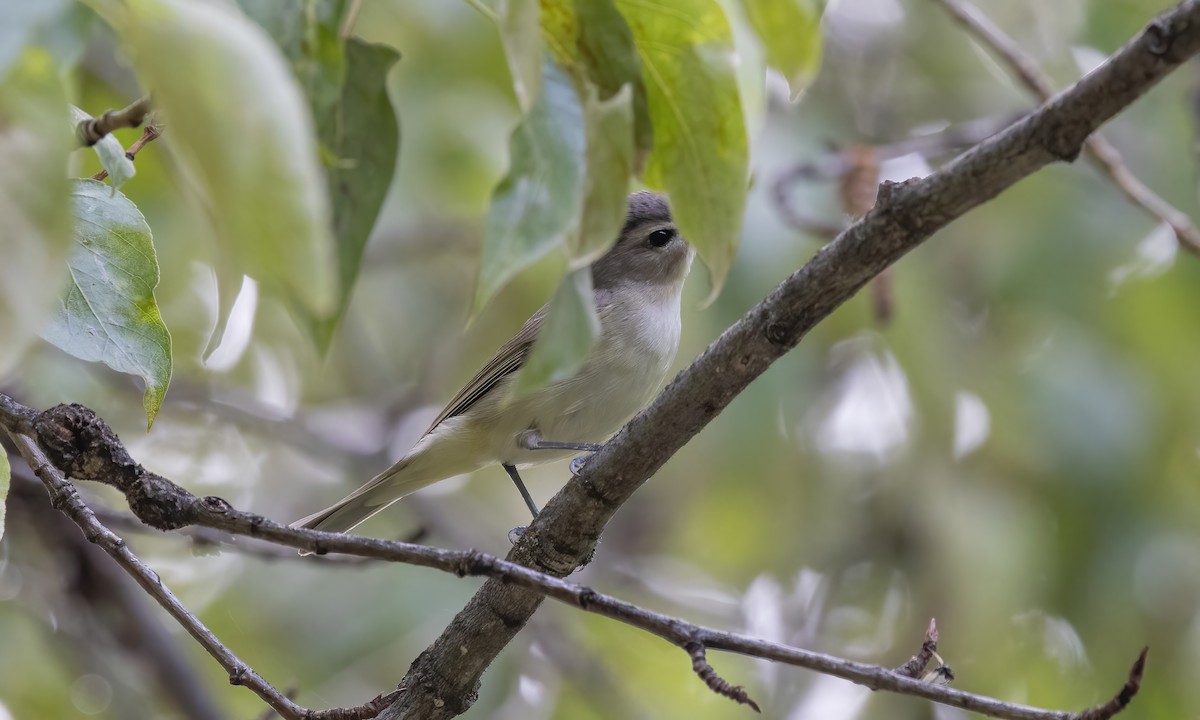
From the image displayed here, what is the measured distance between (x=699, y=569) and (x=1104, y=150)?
13.1ft

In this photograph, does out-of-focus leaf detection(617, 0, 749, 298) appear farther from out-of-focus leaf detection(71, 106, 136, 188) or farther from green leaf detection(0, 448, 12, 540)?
green leaf detection(0, 448, 12, 540)

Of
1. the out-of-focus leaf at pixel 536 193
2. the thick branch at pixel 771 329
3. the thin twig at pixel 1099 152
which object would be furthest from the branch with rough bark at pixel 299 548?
the thin twig at pixel 1099 152

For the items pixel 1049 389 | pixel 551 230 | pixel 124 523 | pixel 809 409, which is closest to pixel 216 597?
pixel 124 523

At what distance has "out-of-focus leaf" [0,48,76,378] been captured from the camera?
1.17 meters

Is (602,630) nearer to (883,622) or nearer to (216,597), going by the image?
(883,622)

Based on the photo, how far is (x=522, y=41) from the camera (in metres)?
1.43

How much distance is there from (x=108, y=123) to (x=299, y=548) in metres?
0.74

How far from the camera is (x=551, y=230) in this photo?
138cm

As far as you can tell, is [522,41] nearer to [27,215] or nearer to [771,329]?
[27,215]

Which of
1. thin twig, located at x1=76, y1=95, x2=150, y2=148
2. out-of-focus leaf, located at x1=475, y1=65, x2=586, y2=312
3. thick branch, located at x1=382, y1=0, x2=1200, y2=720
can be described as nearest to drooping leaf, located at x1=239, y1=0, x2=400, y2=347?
out-of-focus leaf, located at x1=475, y1=65, x2=586, y2=312

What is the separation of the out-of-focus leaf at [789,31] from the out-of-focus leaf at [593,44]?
13.3 inches

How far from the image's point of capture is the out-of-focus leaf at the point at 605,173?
1.48 m

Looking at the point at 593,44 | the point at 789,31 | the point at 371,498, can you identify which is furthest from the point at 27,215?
the point at 371,498

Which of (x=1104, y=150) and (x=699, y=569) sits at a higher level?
(x=1104, y=150)
